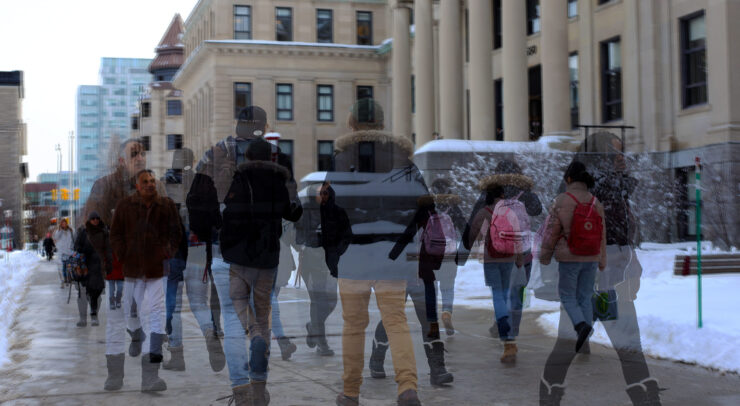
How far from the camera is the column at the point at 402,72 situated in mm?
44938

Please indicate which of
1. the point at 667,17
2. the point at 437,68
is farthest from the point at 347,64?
the point at 667,17

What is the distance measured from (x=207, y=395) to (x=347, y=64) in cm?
5295

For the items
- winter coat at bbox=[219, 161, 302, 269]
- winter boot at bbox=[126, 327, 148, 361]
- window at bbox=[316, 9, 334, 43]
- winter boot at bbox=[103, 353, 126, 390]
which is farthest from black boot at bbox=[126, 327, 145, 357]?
window at bbox=[316, 9, 334, 43]

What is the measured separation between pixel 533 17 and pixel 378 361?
1210 inches

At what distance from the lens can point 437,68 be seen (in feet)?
158

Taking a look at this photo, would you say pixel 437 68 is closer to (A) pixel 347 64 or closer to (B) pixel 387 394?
(A) pixel 347 64

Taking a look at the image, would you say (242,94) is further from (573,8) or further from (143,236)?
(143,236)

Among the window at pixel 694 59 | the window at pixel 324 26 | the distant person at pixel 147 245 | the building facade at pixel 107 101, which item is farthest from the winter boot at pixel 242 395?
the building facade at pixel 107 101

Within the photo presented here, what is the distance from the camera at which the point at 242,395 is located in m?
6.50

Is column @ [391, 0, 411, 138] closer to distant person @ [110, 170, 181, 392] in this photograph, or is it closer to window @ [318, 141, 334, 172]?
window @ [318, 141, 334, 172]

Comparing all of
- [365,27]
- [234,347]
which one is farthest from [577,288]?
[365,27]

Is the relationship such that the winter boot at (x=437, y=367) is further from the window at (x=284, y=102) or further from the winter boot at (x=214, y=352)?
the window at (x=284, y=102)

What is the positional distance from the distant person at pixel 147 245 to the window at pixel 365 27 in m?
53.5

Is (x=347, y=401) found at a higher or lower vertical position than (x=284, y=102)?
lower
